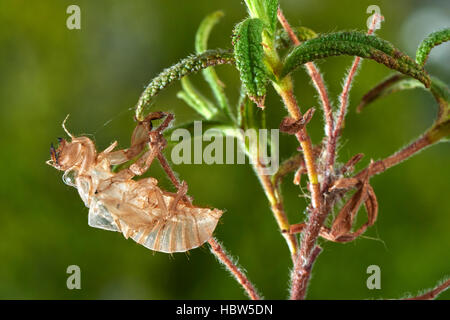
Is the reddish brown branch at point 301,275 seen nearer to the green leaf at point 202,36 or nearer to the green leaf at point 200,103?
the green leaf at point 200,103

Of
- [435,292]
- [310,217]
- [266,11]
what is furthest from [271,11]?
[435,292]

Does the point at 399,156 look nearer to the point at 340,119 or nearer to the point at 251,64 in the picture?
the point at 340,119

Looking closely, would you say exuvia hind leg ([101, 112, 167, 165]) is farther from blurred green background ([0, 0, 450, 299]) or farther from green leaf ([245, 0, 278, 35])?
blurred green background ([0, 0, 450, 299])

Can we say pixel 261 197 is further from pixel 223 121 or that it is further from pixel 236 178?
pixel 223 121

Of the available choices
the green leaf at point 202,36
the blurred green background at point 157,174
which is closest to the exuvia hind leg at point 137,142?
the green leaf at point 202,36

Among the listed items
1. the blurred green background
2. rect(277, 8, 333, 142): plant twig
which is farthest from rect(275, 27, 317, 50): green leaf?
the blurred green background

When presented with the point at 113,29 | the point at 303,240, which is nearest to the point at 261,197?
the point at 113,29
